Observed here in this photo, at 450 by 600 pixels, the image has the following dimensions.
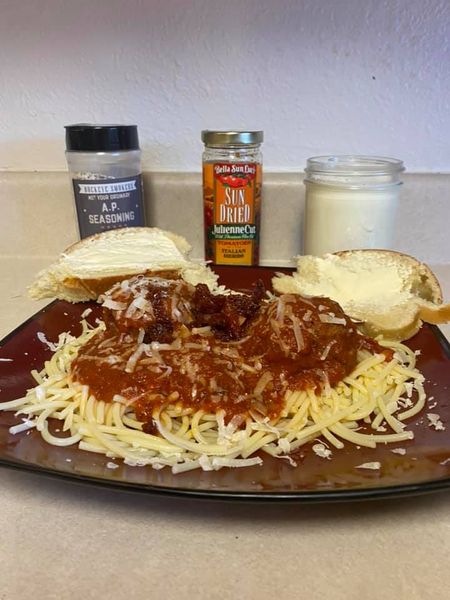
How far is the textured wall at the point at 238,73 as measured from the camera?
2.22 metres

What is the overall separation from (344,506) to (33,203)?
2.19m

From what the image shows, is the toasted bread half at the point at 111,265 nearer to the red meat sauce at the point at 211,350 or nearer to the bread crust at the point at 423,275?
the red meat sauce at the point at 211,350

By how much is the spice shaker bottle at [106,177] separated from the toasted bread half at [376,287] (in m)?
0.77

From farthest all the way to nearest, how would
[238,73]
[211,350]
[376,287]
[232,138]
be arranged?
[238,73] < [232,138] < [376,287] < [211,350]

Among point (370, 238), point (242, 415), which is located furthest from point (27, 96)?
point (242, 415)

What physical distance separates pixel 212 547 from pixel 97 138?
5.37ft

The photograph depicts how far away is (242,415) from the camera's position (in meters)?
1.34

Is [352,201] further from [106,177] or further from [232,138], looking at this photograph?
[106,177]

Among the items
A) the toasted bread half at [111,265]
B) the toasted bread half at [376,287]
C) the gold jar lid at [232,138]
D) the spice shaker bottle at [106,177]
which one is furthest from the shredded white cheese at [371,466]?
the spice shaker bottle at [106,177]

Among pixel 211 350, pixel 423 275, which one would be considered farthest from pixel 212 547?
pixel 423 275

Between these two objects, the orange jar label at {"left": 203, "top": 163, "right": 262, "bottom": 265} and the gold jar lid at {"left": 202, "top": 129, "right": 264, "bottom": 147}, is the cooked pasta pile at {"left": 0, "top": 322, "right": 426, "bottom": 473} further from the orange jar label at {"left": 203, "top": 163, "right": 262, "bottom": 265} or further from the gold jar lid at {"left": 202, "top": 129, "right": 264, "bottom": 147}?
the gold jar lid at {"left": 202, "top": 129, "right": 264, "bottom": 147}

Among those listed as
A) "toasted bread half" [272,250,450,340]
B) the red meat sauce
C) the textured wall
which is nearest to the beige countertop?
the red meat sauce

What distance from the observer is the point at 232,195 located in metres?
2.24

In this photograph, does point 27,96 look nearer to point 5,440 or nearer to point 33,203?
point 33,203
